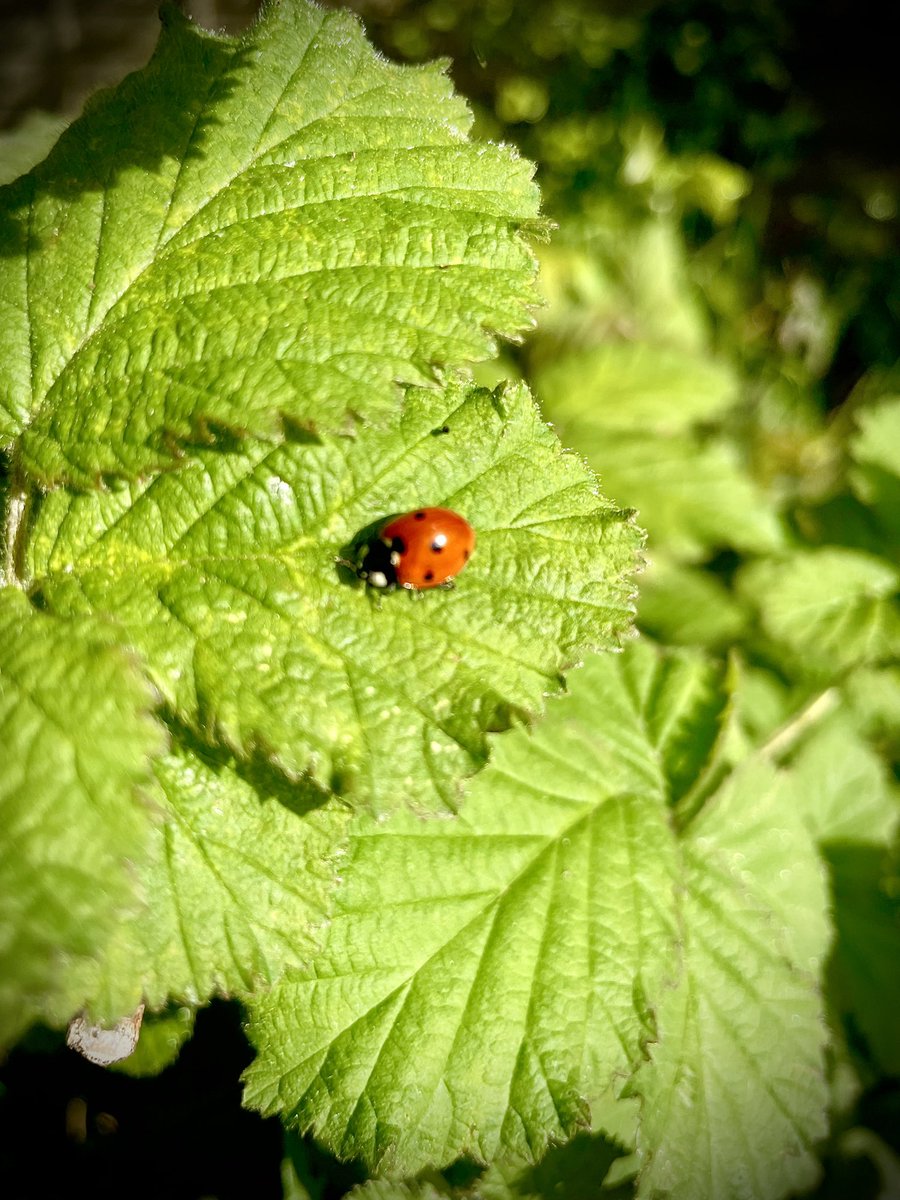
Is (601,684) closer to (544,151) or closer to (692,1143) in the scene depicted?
(692,1143)

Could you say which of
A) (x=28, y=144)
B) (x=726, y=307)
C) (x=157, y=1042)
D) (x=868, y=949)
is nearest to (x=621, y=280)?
(x=726, y=307)

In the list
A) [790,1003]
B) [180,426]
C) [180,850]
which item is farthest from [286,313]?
[790,1003]

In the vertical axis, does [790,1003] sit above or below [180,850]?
below

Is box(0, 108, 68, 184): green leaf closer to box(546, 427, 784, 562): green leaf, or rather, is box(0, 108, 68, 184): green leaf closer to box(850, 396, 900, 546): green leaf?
box(546, 427, 784, 562): green leaf

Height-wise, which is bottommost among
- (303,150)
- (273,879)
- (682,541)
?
(682,541)

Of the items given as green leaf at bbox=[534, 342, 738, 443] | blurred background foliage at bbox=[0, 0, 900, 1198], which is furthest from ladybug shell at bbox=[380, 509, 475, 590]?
green leaf at bbox=[534, 342, 738, 443]

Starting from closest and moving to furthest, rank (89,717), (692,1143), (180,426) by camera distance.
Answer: (89,717), (180,426), (692,1143)

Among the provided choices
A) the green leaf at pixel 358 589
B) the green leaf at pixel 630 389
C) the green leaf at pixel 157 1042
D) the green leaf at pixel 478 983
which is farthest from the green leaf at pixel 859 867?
the green leaf at pixel 157 1042

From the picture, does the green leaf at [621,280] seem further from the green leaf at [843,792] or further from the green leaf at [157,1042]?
the green leaf at [157,1042]
